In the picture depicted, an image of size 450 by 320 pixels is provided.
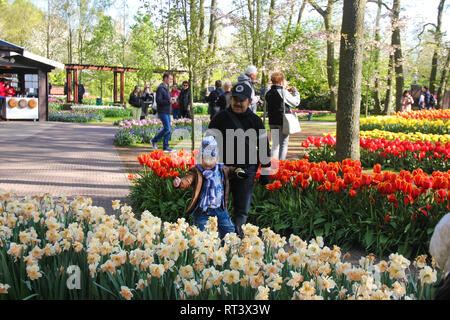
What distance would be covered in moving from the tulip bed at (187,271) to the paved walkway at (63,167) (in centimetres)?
300

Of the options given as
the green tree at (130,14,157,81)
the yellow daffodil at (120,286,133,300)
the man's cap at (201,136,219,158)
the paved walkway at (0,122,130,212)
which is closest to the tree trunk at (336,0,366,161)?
the paved walkway at (0,122,130,212)

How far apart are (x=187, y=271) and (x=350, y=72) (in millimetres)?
5564

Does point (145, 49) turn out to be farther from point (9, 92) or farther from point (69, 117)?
point (9, 92)

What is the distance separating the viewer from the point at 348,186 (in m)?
5.38

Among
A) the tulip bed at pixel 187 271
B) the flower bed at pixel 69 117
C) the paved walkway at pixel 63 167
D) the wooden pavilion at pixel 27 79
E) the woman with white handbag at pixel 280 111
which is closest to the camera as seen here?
the tulip bed at pixel 187 271

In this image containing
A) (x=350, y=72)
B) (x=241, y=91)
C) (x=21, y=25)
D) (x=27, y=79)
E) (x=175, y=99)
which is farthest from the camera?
(x=21, y=25)

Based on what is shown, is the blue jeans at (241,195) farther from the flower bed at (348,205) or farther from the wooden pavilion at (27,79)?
the wooden pavilion at (27,79)

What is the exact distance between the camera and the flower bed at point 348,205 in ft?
15.5

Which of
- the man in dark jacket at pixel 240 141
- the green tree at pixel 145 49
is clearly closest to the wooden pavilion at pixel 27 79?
the green tree at pixel 145 49

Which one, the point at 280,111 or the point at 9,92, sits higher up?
the point at 9,92

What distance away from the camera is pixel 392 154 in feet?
31.2

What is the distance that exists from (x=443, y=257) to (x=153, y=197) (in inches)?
189

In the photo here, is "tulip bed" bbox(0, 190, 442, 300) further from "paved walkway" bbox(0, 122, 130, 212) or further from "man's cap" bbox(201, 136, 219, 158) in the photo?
"paved walkway" bbox(0, 122, 130, 212)

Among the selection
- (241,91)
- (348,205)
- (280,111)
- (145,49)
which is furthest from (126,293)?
(145,49)
